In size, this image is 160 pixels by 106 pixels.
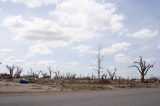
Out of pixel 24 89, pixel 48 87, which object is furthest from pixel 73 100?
pixel 48 87

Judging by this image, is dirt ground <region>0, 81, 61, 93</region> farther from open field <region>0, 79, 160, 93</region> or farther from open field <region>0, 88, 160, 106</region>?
open field <region>0, 88, 160, 106</region>

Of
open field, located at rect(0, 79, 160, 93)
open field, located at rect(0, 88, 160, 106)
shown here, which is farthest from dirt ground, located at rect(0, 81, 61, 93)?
open field, located at rect(0, 88, 160, 106)

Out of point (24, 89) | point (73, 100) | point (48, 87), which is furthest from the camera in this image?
point (48, 87)

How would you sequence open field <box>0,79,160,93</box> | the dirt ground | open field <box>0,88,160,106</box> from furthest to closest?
open field <box>0,79,160,93</box> → the dirt ground → open field <box>0,88,160,106</box>

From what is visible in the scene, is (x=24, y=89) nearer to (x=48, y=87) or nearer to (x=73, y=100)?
(x=48, y=87)

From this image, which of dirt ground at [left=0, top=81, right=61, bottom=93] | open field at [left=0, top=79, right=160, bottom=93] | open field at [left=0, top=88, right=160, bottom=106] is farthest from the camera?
open field at [left=0, top=79, right=160, bottom=93]

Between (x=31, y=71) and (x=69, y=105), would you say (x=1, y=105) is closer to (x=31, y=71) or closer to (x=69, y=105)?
(x=69, y=105)

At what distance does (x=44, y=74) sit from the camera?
11500 cm

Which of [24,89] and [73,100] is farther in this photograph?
[24,89]

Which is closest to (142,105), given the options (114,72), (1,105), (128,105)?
(128,105)

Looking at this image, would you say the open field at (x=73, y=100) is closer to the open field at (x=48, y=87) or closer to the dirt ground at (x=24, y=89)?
the dirt ground at (x=24, y=89)

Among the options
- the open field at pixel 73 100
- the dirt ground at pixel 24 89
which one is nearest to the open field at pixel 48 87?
the dirt ground at pixel 24 89

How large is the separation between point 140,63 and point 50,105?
Result: 209 feet

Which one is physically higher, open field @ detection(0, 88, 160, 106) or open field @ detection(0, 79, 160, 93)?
open field @ detection(0, 79, 160, 93)
